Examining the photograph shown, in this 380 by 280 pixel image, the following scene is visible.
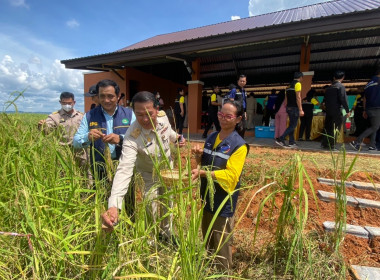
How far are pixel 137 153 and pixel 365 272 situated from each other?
175 centimetres

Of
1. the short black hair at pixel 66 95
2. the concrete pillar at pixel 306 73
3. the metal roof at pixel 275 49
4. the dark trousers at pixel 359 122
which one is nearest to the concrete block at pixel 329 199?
the short black hair at pixel 66 95

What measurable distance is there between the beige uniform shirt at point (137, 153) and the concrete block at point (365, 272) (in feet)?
4.84

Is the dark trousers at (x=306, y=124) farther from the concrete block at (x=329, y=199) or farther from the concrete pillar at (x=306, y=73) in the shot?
the concrete block at (x=329, y=199)

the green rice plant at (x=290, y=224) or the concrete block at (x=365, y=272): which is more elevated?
A: the green rice plant at (x=290, y=224)

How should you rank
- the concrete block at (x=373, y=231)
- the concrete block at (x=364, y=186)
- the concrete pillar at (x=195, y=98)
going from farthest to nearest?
the concrete pillar at (x=195, y=98) < the concrete block at (x=364, y=186) < the concrete block at (x=373, y=231)

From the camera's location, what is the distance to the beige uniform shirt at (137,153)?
1258 millimetres

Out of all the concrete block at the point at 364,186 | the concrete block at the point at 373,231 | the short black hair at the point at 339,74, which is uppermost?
the short black hair at the point at 339,74

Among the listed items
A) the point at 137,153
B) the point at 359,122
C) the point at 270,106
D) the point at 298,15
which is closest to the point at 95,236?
the point at 137,153

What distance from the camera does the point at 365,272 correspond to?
4.68 feet

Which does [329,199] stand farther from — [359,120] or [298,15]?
[298,15]

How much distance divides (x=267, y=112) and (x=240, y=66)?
8.01ft

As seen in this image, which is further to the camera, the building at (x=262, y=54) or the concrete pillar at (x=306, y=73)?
the concrete pillar at (x=306, y=73)

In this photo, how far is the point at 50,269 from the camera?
3.58 feet

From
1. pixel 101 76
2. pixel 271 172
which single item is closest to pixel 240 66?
pixel 101 76
